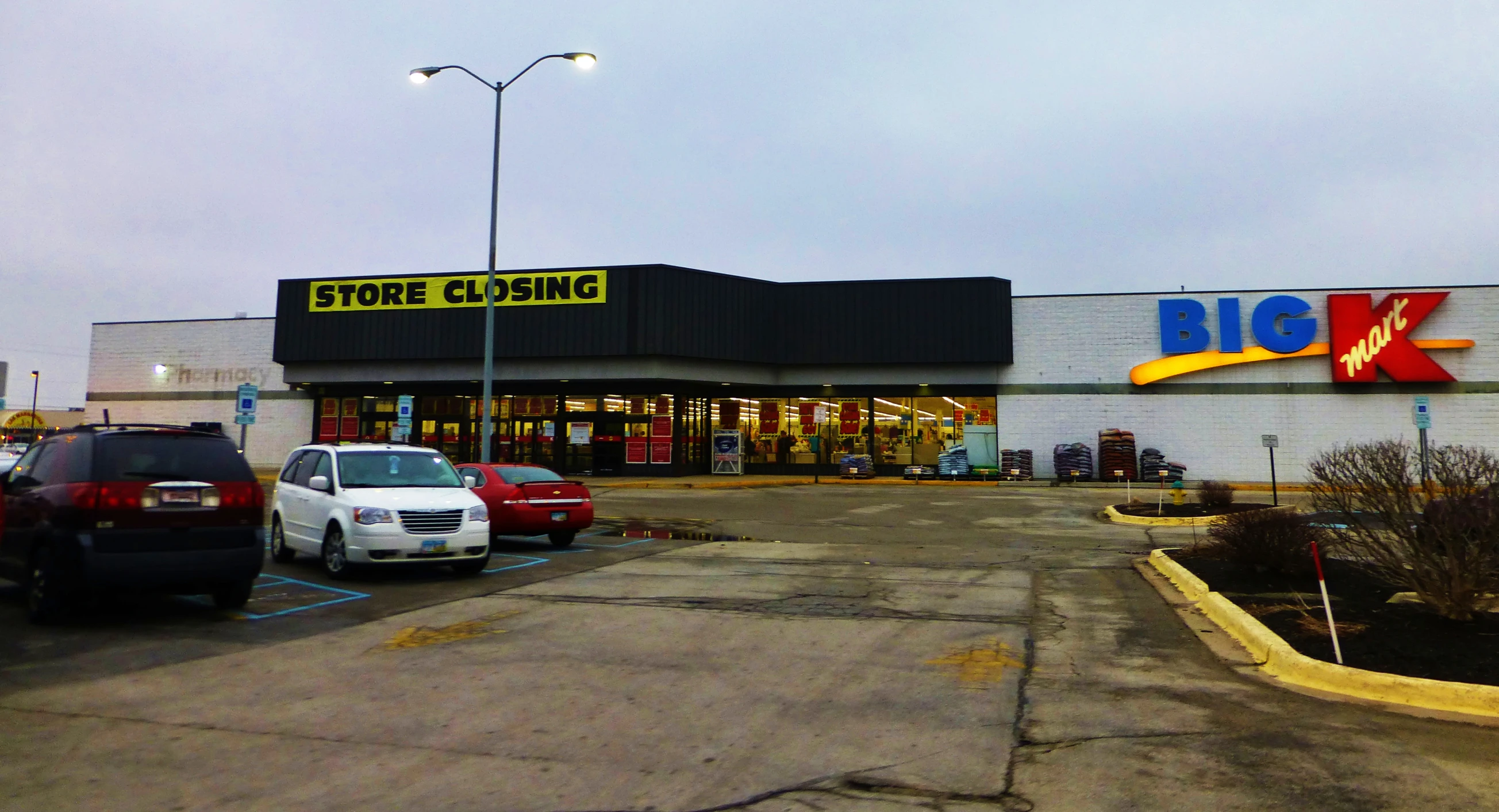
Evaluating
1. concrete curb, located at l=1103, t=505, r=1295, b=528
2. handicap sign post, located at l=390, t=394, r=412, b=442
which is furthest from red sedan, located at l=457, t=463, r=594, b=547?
concrete curb, located at l=1103, t=505, r=1295, b=528

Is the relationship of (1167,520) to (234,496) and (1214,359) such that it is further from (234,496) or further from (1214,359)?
(234,496)

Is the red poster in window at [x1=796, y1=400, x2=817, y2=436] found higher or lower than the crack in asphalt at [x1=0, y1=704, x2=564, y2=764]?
higher

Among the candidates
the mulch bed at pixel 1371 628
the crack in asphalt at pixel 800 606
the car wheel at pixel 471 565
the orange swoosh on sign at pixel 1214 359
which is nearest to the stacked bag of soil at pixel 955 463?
the orange swoosh on sign at pixel 1214 359

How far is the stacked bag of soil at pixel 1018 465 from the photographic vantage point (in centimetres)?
3384

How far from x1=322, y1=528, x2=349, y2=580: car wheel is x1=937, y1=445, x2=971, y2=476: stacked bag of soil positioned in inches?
1045

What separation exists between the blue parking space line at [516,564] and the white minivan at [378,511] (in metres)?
0.27

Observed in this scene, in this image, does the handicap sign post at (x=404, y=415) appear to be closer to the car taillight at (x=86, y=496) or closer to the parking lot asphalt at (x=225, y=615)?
the parking lot asphalt at (x=225, y=615)

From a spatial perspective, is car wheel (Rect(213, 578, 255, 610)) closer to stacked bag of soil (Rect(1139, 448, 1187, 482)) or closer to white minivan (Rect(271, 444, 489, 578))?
white minivan (Rect(271, 444, 489, 578))

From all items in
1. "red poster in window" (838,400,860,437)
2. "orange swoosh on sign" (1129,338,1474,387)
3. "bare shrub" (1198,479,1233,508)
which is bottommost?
"bare shrub" (1198,479,1233,508)

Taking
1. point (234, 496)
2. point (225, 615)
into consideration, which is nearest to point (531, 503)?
point (225, 615)

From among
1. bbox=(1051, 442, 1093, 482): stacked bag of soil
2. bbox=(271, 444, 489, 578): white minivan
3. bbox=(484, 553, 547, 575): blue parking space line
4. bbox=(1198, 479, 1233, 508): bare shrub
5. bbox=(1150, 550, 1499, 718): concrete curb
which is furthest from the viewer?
bbox=(1051, 442, 1093, 482): stacked bag of soil

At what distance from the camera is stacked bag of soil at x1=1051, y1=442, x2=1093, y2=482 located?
33094 millimetres

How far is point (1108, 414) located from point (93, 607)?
105 feet

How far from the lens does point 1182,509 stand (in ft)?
67.5
